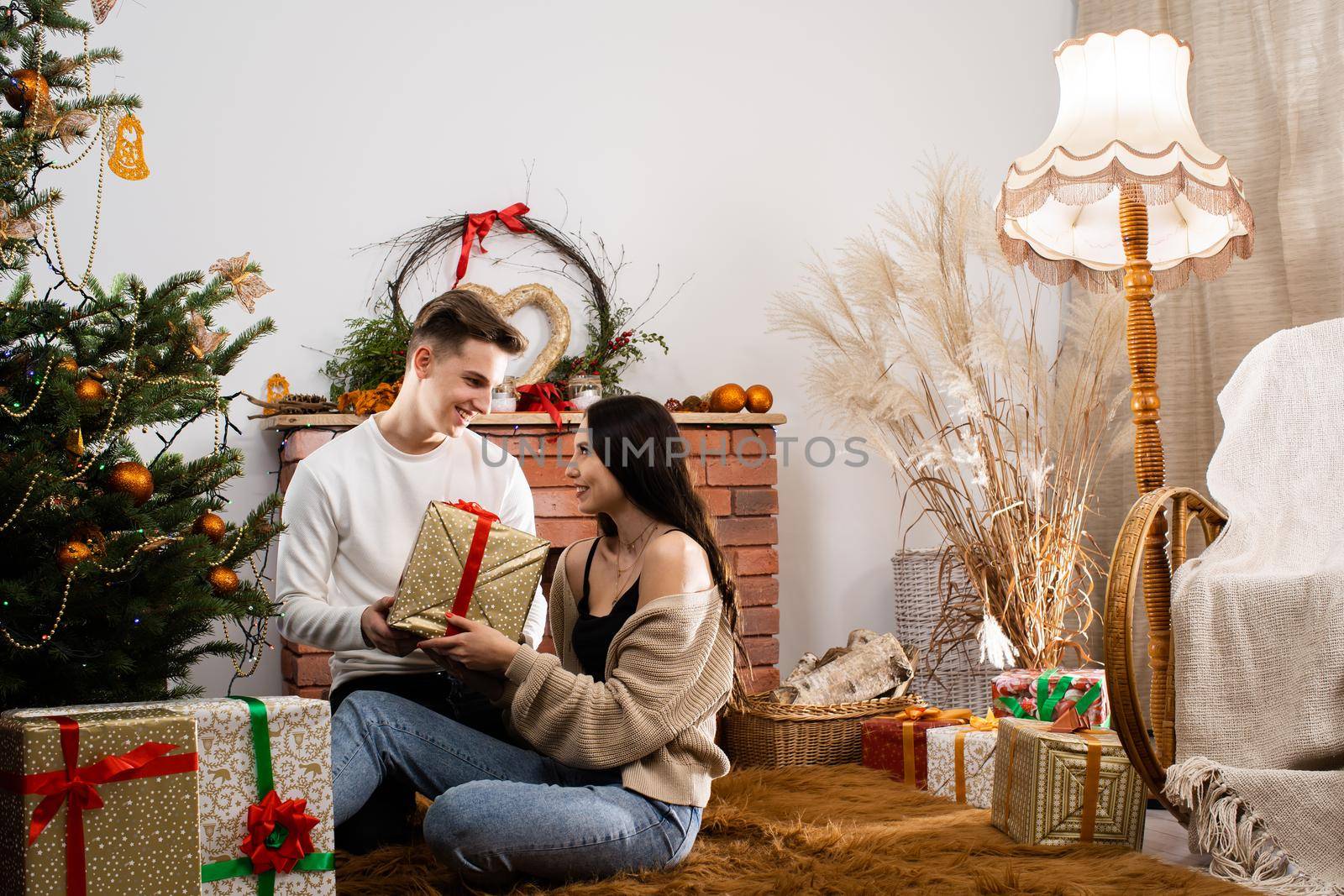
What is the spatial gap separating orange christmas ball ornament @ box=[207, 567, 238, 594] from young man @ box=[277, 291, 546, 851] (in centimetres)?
37

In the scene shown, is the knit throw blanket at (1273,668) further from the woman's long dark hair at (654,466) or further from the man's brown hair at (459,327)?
the man's brown hair at (459,327)

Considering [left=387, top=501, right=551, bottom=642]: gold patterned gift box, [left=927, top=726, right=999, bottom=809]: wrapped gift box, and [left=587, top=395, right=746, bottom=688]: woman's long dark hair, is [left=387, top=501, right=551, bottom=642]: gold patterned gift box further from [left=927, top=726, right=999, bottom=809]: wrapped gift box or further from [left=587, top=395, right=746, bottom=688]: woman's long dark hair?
[left=927, top=726, right=999, bottom=809]: wrapped gift box

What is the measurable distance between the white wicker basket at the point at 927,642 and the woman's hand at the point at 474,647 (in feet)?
5.28

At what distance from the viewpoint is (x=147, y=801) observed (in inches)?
48.6

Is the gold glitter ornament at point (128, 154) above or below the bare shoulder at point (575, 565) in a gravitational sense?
above

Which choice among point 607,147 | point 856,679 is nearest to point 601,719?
point 856,679

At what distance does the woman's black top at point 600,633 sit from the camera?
1.82 meters

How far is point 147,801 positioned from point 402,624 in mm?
513

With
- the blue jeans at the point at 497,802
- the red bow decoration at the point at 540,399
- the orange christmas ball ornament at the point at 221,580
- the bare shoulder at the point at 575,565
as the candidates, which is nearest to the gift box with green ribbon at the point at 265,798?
the orange christmas ball ornament at the point at 221,580

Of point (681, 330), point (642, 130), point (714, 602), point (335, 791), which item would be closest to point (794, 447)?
point (681, 330)

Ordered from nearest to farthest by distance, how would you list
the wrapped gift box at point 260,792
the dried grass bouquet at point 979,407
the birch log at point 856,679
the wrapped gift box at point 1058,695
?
the wrapped gift box at point 260,792 < the wrapped gift box at point 1058,695 < the dried grass bouquet at point 979,407 < the birch log at point 856,679

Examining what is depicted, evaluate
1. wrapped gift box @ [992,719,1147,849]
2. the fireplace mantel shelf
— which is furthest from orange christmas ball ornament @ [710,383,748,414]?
wrapped gift box @ [992,719,1147,849]

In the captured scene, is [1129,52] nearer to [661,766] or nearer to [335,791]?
[661,766]

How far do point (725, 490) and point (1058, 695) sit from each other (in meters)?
1.19
